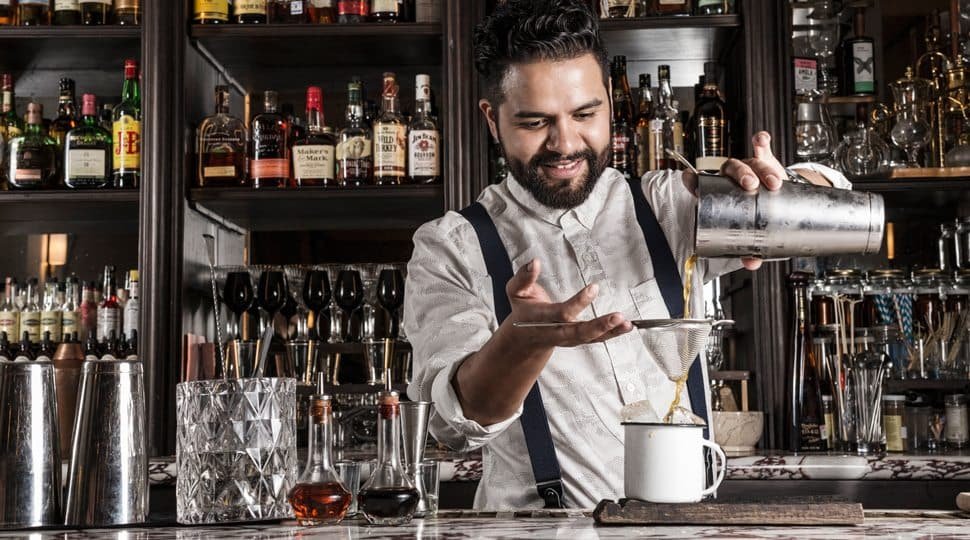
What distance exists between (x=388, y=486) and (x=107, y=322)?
1789 millimetres

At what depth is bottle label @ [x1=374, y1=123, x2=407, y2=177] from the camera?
264 cm

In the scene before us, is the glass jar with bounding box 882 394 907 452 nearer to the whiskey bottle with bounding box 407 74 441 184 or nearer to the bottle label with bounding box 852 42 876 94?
the bottle label with bounding box 852 42 876 94

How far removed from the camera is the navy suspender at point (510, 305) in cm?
156

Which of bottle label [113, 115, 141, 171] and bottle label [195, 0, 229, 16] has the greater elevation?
bottle label [195, 0, 229, 16]

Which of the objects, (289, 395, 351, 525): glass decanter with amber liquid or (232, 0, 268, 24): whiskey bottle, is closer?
(289, 395, 351, 525): glass decanter with amber liquid

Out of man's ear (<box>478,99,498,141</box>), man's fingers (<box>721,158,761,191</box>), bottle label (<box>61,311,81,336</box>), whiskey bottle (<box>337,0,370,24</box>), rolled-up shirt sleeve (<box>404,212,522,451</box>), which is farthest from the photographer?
bottle label (<box>61,311,81,336</box>)

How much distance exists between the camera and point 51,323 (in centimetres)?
279

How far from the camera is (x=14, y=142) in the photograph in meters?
2.74

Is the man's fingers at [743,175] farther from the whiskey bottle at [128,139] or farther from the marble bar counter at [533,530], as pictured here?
the whiskey bottle at [128,139]

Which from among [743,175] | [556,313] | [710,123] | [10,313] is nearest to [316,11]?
[710,123]

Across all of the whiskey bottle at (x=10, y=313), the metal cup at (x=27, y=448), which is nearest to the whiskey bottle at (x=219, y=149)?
the whiskey bottle at (x=10, y=313)

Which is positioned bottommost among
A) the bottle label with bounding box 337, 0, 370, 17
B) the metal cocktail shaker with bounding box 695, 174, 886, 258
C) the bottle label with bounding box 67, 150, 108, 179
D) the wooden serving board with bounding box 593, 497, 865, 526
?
the wooden serving board with bounding box 593, 497, 865, 526

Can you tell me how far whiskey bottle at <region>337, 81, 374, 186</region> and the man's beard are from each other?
997mm

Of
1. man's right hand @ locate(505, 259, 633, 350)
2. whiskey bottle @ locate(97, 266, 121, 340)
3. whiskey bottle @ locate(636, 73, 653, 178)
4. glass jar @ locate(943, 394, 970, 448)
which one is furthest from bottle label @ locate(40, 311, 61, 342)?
glass jar @ locate(943, 394, 970, 448)
